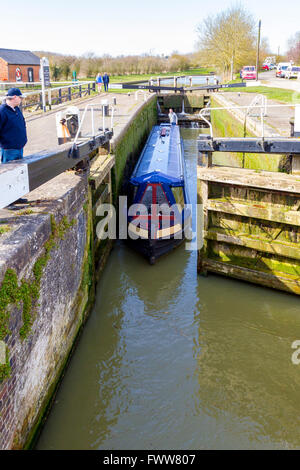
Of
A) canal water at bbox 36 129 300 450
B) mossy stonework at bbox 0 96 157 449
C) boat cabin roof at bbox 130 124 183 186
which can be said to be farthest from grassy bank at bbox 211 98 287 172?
mossy stonework at bbox 0 96 157 449

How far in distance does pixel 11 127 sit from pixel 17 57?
40.0m

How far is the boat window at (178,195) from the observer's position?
37.7 feet

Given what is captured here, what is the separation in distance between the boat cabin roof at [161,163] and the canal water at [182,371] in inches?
114

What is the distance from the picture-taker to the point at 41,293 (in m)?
5.58

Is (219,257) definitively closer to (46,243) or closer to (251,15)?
(46,243)

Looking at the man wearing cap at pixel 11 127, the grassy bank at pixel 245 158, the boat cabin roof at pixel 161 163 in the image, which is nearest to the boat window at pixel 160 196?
the boat cabin roof at pixel 161 163

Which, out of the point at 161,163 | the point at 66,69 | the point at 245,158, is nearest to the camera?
the point at 161,163

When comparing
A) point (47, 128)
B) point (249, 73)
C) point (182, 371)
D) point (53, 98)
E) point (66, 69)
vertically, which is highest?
point (66, 69)

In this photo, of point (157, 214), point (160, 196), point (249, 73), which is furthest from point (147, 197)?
point (249, 73)

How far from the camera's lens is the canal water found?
234 inches

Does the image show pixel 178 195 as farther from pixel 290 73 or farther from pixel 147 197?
pixel 290 73

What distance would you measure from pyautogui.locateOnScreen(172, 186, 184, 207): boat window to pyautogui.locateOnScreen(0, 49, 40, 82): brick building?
3293cm

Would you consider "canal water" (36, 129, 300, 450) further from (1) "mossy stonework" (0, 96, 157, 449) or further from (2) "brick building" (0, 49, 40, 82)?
(2) "brick building" (0, 49, 40, 82)
